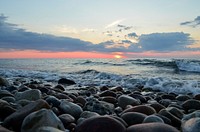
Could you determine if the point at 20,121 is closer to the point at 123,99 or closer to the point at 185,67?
the point at 123,99

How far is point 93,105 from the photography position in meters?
4.69

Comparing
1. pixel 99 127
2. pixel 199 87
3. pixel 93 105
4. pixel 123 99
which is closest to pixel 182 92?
pixel 199 87

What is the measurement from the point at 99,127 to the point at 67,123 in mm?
1050

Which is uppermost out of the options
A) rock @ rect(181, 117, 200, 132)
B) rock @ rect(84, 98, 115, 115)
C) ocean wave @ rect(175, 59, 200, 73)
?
rock @ rect(181, 117, 200, 132)

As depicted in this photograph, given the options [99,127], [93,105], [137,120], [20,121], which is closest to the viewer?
[99,127]

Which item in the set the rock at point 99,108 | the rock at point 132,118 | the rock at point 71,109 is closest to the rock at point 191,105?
the rock at point 99,108

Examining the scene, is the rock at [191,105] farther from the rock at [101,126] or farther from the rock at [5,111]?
the rock at [5,111]

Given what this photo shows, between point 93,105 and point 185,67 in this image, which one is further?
point 185,67

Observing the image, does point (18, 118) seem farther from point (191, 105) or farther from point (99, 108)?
point (191, 105)

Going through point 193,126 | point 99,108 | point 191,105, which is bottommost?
point 191,105

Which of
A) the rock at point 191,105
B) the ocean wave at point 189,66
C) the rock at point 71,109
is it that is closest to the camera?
the rock at point 71,109

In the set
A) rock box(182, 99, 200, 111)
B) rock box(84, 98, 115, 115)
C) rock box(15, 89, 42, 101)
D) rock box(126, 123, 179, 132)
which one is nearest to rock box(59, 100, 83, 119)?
rock box(84, 98, 115, 115)

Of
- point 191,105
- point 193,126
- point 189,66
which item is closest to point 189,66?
point 189,66

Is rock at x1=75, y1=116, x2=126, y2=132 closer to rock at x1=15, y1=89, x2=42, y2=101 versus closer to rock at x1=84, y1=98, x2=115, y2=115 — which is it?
rock at x1=84, y1=98, x2=115, y2=115
